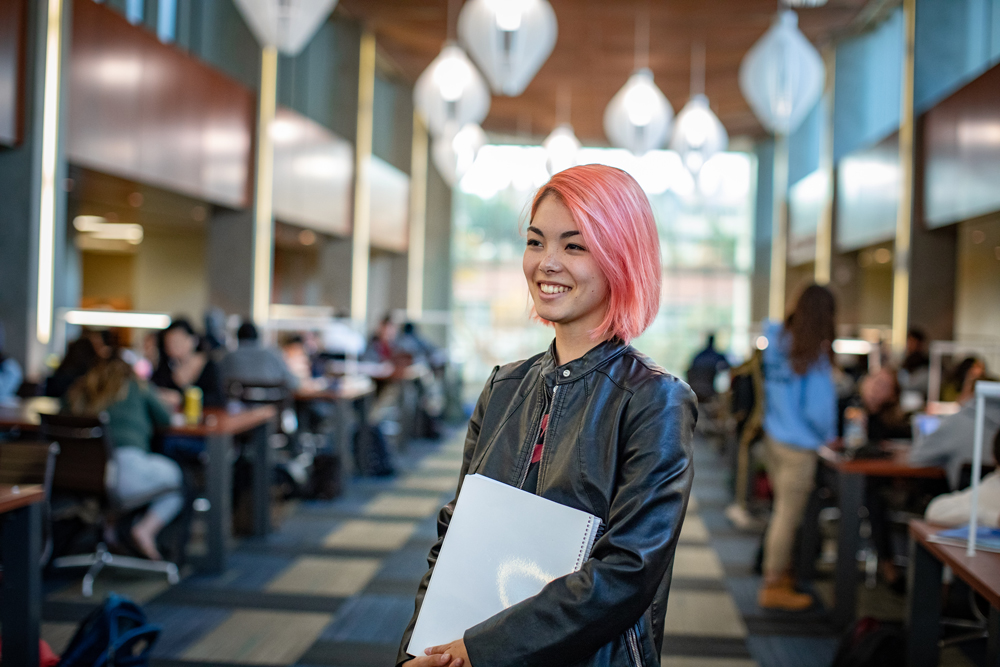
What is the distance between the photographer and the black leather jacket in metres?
1.10

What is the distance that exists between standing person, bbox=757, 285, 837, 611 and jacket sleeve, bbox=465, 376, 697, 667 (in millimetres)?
2993

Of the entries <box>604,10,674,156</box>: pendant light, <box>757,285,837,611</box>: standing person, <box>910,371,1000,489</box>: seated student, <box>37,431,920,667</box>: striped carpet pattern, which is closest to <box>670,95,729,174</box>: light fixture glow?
<box>604,10,674,156</box>: pendant light

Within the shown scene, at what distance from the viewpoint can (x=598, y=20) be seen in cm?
1048

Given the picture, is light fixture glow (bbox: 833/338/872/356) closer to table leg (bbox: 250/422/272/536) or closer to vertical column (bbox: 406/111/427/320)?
table leg (bbox: 250/422/272/536)

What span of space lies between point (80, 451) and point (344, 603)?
141 centimetres

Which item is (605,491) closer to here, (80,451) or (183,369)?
(80,451)

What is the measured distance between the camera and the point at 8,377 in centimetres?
546

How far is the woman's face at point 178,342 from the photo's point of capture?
224 inches

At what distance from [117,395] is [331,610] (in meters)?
1.51

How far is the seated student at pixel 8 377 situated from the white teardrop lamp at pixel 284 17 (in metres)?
3.04

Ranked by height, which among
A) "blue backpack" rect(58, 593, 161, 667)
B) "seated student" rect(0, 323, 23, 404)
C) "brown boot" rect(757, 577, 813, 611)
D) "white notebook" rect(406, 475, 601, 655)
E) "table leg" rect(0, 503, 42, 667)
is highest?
"white notebook" rect(406, 475, 601, 655)

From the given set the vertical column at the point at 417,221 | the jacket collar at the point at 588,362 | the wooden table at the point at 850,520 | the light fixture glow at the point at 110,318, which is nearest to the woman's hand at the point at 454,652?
the jacket collar at the point at 588,362

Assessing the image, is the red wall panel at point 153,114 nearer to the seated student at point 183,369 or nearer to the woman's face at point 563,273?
the seated student at point 183,369

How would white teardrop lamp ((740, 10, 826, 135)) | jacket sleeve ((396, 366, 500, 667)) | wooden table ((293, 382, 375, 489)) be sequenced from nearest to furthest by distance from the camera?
1. jacket sleeve ((396, 366, 500, 667))
2. white teardrop lamp ((740, 10, 826, 135))
3. wooden table ((293, 382, 375, 489))
